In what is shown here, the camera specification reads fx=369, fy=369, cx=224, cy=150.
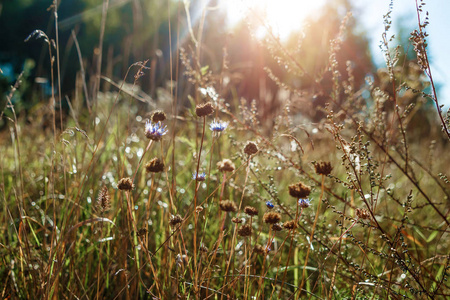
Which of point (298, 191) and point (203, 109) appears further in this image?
point (203, 109)

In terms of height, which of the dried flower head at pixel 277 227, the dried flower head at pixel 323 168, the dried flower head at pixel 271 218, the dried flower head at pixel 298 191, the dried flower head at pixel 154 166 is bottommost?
the dried flower head at pixel 277 227

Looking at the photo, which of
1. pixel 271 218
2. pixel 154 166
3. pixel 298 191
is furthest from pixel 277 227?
pixel 154 166

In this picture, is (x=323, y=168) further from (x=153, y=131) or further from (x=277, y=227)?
(x=153, y=131)

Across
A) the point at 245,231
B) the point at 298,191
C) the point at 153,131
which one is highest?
the point at 153,131

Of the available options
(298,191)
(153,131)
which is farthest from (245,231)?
(153,131)

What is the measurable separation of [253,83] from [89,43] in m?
6.57

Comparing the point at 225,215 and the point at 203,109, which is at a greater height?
the point at 203,109

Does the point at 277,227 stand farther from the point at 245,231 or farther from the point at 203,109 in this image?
the point at 203,109

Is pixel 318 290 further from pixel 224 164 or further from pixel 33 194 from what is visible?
pixel 33 194

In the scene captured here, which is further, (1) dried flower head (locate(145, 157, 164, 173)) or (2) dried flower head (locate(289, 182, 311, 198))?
(1) dried flower head (locate(145, 157, 164, 173))

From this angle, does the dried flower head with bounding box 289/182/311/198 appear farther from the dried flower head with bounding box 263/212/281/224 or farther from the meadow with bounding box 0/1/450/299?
the dried flower head with bounding box 263/212/281/224

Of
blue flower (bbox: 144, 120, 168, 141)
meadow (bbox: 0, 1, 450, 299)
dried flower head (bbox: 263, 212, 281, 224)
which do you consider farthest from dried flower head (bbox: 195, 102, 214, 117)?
dried flower head (bbox: 263, 212, 281, 224)

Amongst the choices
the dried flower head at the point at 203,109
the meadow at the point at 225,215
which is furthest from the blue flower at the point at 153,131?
the dried flower head at the point at 203,109

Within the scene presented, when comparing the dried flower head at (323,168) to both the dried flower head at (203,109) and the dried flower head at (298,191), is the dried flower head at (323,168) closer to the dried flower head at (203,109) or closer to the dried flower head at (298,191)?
the dried flower head at (298,191)
